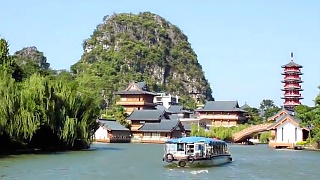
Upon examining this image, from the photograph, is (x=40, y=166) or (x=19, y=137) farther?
(x=19, y=137)

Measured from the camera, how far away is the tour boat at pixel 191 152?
23.3 m

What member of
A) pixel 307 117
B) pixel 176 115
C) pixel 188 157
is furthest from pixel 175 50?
pixel 188 157

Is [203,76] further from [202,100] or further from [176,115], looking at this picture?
[176,115]

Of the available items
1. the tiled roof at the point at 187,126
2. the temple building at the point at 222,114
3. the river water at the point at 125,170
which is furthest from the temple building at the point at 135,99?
the river water at the point at 125,170

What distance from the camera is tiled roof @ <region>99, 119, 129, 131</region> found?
56.6 m

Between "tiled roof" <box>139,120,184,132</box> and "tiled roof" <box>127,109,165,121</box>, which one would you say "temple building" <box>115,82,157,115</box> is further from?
"tiled roof" <box>139,120,184,132</box>

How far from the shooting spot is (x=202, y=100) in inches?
4368

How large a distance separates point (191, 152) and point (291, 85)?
4452 centimetres

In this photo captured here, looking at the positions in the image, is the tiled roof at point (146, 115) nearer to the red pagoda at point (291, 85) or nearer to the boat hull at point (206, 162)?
the red pagoda at point (291, 85)

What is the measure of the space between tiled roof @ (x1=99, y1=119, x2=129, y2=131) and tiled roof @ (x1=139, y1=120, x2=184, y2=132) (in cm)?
219

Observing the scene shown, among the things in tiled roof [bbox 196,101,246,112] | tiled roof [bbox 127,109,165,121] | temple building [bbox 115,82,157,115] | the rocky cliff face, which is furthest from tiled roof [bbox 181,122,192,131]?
the rocky cliff face

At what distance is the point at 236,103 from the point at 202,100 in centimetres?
4382

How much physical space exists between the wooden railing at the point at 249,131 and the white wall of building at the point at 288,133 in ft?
19.1

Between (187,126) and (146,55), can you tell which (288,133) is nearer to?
(187,126)
